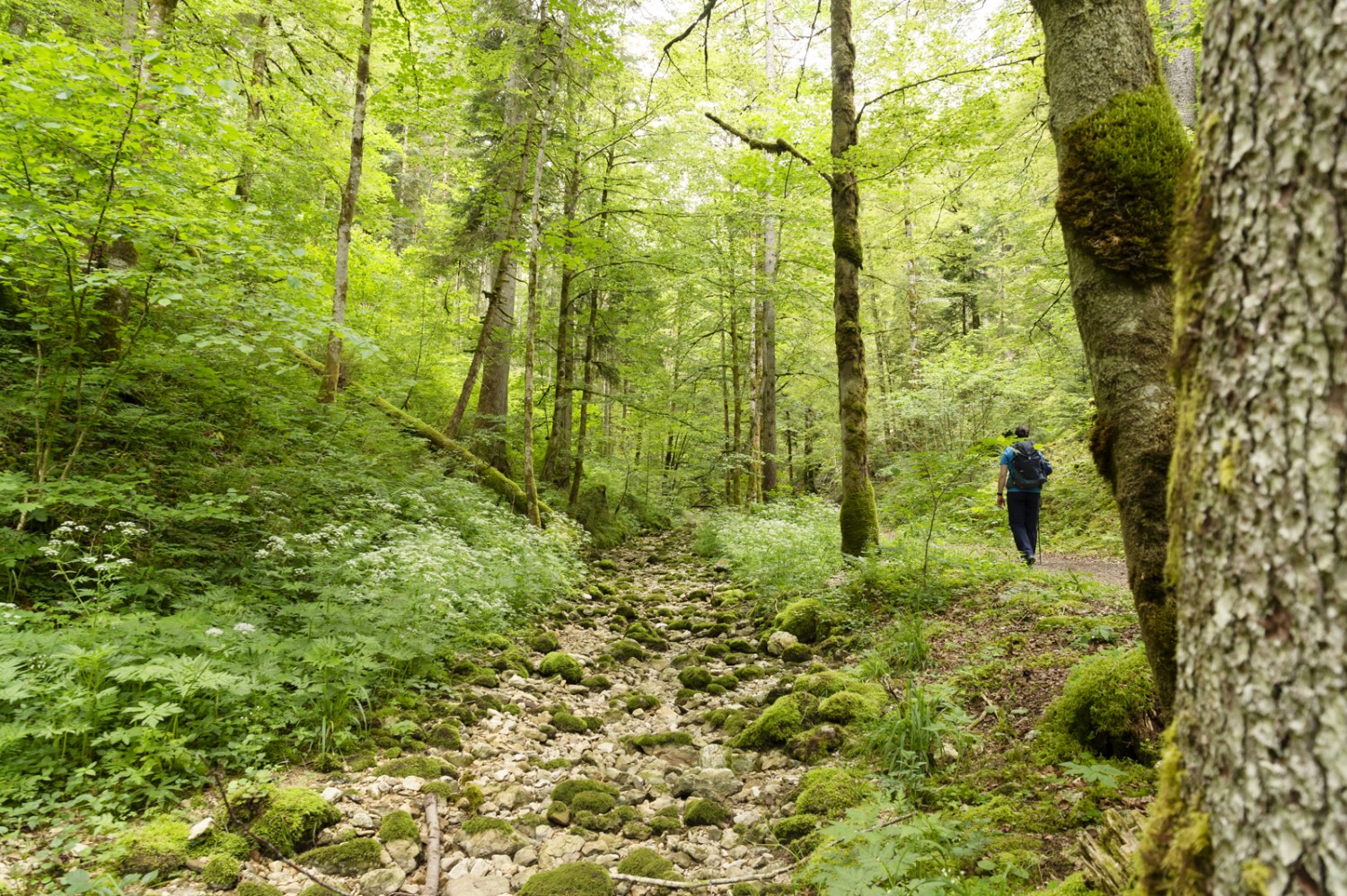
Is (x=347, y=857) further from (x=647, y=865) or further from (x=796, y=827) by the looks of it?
(x=796, y=827)

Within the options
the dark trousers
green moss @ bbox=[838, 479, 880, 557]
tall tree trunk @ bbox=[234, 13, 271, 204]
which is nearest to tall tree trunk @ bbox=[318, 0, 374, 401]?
tall tree trunk @ bbox=[234, 13, 271, 204]

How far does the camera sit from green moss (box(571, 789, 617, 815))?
399 cm

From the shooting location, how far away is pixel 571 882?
3.19 metres

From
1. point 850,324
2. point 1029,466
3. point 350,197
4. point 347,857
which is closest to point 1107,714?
point 347,857

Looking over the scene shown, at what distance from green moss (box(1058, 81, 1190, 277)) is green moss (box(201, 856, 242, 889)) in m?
4.93

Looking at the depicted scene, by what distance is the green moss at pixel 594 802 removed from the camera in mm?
3988

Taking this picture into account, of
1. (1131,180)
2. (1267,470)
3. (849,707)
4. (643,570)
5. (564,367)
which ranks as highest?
(564,367)

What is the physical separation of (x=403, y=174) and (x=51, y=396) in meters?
18.9

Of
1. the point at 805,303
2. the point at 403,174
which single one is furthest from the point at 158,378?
the point at 403,174

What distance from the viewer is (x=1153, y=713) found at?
3.14 m

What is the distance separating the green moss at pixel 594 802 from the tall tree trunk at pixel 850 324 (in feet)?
15.7

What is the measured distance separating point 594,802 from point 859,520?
5.05 meters

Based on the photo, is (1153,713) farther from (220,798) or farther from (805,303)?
(805,303)

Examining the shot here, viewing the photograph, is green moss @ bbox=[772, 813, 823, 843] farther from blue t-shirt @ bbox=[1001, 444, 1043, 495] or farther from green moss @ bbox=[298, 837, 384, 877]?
blue t-shirt @ bbox=[1001, 444, 1043, 495]
